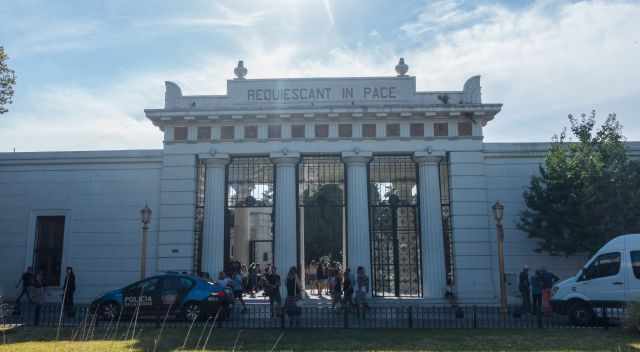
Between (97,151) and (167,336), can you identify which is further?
(97,151)

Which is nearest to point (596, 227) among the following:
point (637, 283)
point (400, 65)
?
point (637, 283)

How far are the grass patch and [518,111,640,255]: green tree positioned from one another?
22.9 ft

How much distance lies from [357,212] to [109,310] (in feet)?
32.1

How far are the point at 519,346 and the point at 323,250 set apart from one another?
30.6 m

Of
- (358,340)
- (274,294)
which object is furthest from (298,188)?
(358,340)

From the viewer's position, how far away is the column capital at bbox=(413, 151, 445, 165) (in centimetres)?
2208

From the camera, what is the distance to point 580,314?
15703 mm

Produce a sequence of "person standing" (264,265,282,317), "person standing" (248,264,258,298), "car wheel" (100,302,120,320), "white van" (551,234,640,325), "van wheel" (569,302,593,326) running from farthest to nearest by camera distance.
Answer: "person standing" (248,264,258,298), "person standing" (264,265,282,317), "car wheel" (100,302,120,320), "van wheel" (569,302,593,326), "white van" (551,234,640,325)

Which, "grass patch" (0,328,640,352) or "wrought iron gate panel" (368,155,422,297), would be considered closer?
"grass patch" (0,328,640,352)

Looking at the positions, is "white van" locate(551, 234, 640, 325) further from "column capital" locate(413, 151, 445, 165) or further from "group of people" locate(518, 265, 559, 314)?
"column capital" locate(413, 151, 445, 165)

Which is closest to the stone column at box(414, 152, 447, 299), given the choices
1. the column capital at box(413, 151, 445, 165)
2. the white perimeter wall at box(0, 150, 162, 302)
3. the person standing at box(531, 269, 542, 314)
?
the column capital at box(413, 151, 445, 165)

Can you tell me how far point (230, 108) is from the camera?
22.2m

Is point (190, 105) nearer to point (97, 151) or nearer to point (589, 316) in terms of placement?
point (97, 151)

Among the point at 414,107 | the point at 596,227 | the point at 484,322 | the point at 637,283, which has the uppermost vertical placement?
the point at 414,107
